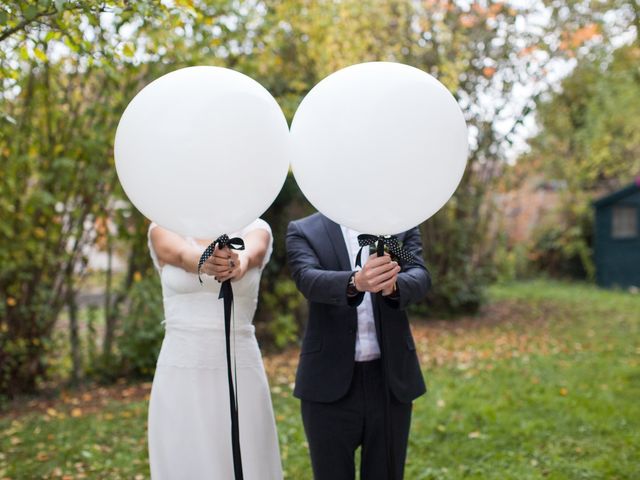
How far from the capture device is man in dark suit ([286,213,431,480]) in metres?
2.44

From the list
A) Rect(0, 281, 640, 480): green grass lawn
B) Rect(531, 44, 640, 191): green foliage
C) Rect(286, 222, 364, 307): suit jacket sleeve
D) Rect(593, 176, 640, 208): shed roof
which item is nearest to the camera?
Rect(286, 222, 364, 307): suit jacket sleeve

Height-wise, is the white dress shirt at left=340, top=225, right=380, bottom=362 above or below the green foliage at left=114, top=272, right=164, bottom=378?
above

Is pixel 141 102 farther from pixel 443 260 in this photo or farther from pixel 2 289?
pixel 443 260

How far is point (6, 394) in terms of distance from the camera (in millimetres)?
5977

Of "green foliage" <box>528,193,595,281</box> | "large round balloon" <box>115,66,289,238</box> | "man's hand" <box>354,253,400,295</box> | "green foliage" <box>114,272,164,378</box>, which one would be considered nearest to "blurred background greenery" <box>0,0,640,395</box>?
"green foliage" <box>114,272,164,378</box>

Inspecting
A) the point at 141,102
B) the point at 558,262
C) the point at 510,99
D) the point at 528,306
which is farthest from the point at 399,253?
the point at 558,262

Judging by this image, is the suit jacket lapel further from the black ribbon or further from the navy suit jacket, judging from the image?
the black ribbon

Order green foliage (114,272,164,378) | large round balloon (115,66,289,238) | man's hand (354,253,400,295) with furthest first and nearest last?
1. green foliage (114,272,164,378)
2. man's hand (354,253,400,295)
3. large round balloon (115,66,289,238)

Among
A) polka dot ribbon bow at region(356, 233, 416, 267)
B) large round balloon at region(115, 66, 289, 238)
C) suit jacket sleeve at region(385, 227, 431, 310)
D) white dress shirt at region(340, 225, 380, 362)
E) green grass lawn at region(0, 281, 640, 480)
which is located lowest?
green grass lawn at region(0, 281, 640, 480)

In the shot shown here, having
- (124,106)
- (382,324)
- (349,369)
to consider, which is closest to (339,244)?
(382,324)

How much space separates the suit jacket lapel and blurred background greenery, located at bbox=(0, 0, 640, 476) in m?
1.19

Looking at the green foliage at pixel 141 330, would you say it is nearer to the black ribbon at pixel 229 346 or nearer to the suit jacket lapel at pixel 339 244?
the suit jacket lapel at pixel 339 244

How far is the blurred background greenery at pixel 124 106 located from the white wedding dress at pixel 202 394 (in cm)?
120

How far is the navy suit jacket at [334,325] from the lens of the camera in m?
2.43
